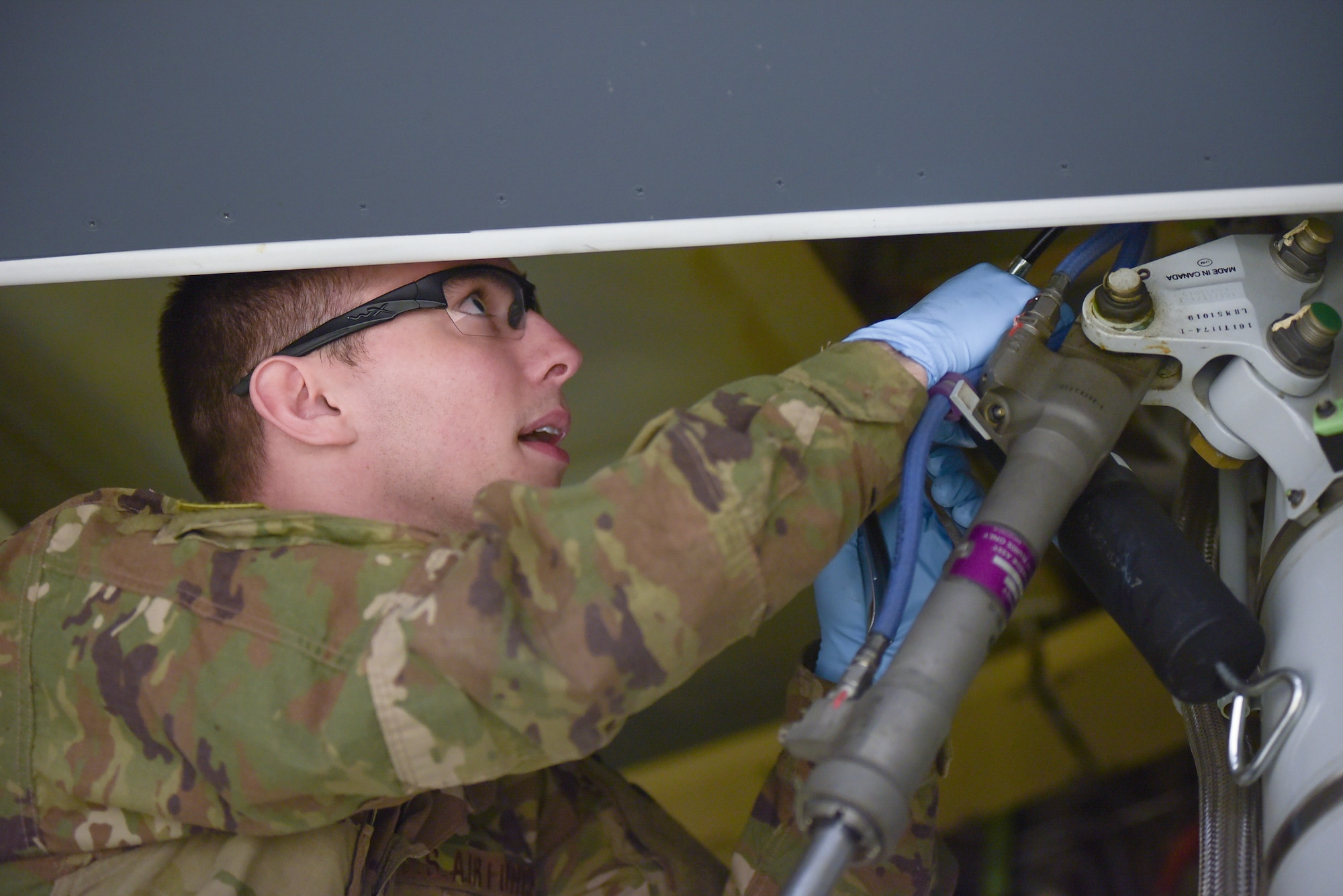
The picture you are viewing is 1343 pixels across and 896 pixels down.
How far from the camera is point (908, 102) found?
82 centimetres

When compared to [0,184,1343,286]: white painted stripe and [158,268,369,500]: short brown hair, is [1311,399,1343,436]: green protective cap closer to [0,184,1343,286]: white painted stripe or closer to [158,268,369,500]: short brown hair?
[0,184,1343,286]: white painted stripe

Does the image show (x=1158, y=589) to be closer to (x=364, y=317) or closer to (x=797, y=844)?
(x=797, y=844)

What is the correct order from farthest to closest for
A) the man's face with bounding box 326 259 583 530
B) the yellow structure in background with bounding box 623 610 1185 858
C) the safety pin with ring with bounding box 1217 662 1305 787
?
the yellow structure in background with bounding box 623 610 1185 858, the man's face with bounding box 326 259 583 530, the safety pin with ring with bounding box 1217 662 1305 787

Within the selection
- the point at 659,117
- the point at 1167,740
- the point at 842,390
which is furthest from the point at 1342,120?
the point at 1167,740

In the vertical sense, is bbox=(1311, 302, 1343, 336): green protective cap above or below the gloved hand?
above

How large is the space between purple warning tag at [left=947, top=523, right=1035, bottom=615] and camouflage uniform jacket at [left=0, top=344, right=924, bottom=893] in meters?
0.10

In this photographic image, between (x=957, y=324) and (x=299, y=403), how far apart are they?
2.23 ft

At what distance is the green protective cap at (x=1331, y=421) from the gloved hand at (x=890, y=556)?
0.34 m

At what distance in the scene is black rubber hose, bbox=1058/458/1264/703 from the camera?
2.59ft

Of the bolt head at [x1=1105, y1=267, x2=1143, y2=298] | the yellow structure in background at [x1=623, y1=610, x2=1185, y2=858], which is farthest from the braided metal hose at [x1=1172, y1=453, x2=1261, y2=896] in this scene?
the yellow structure in background at [x1=623, y1=610, x2=1185, y2=858]

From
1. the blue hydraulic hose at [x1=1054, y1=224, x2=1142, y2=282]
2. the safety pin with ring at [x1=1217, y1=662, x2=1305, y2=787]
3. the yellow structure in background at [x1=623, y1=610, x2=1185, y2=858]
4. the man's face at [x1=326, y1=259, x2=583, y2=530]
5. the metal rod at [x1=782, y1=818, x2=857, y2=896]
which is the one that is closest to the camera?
the metal rod at [x1=782, y1=818, x2=857, y2=896]

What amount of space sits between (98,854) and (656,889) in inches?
22.7

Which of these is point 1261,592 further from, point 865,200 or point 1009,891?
point 1009,891

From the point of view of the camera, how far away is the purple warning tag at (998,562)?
30.7 inches
